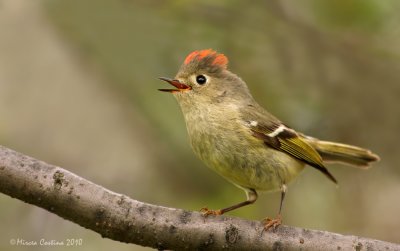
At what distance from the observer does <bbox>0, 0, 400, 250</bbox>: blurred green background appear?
5367mm

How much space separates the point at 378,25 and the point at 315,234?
8.44ft

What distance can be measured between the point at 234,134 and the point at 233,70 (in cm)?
185

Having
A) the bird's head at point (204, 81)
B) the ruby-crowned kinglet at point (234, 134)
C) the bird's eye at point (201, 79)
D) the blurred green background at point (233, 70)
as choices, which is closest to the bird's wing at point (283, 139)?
the ruby-crowned kinglet at point (234, 134)

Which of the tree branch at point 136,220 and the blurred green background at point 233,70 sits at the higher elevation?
the blurred green background at point 233,70

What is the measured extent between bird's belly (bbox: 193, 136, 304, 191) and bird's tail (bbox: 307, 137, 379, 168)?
29.8 inches

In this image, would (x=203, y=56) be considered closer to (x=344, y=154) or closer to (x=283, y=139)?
(x=283, y=139)

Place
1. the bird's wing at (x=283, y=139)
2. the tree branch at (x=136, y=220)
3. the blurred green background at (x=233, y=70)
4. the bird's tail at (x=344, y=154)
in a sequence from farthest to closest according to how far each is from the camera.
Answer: the blurred green background at (x=233, y=70) < the bird's tail at (x=344, y=154) < the bird's wing at (x=283, y=139) < the tree branch at (x=136, y=220)

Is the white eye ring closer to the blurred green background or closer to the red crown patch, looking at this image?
the red crown patch

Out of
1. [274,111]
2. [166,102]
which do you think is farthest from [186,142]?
[274,111]

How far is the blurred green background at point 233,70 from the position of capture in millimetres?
5367

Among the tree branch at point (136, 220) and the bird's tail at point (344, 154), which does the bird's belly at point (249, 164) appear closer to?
the tree branch at point (136, 220)

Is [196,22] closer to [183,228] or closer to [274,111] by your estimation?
[274,111]

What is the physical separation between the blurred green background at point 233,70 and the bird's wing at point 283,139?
972mm

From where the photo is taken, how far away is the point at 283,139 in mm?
4312
